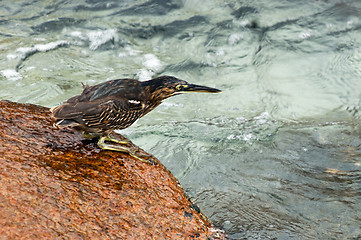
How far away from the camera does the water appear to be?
462 cm

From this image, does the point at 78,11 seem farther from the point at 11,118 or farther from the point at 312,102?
the point at 11,118

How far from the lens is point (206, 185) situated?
482 centimetres

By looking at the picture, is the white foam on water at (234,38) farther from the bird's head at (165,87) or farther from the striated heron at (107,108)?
the striated heron at (107,108)

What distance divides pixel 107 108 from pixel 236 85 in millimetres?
4205

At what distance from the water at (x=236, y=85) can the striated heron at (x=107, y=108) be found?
1.22m

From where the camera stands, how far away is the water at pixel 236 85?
462 cm

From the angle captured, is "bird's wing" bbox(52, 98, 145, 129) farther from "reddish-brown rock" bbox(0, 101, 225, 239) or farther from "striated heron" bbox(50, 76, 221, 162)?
"reddish-brown rock" bbox(0, 101, 225, 239)

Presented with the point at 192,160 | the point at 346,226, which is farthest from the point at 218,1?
the point at 346,226

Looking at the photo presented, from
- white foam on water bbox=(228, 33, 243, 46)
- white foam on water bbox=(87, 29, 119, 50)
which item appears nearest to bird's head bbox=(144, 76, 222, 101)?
white foam on water bbox=(228, 33, 243, 46)

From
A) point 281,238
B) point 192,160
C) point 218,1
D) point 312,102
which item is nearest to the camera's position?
point 281,238

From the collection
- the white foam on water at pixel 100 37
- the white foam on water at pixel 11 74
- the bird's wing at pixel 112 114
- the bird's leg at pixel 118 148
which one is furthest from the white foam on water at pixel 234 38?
the bird's leg at pixel 118 148

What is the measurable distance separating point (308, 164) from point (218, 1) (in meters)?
5.22

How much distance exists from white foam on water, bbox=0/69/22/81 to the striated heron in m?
3.89

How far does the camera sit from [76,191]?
3.03 metres
